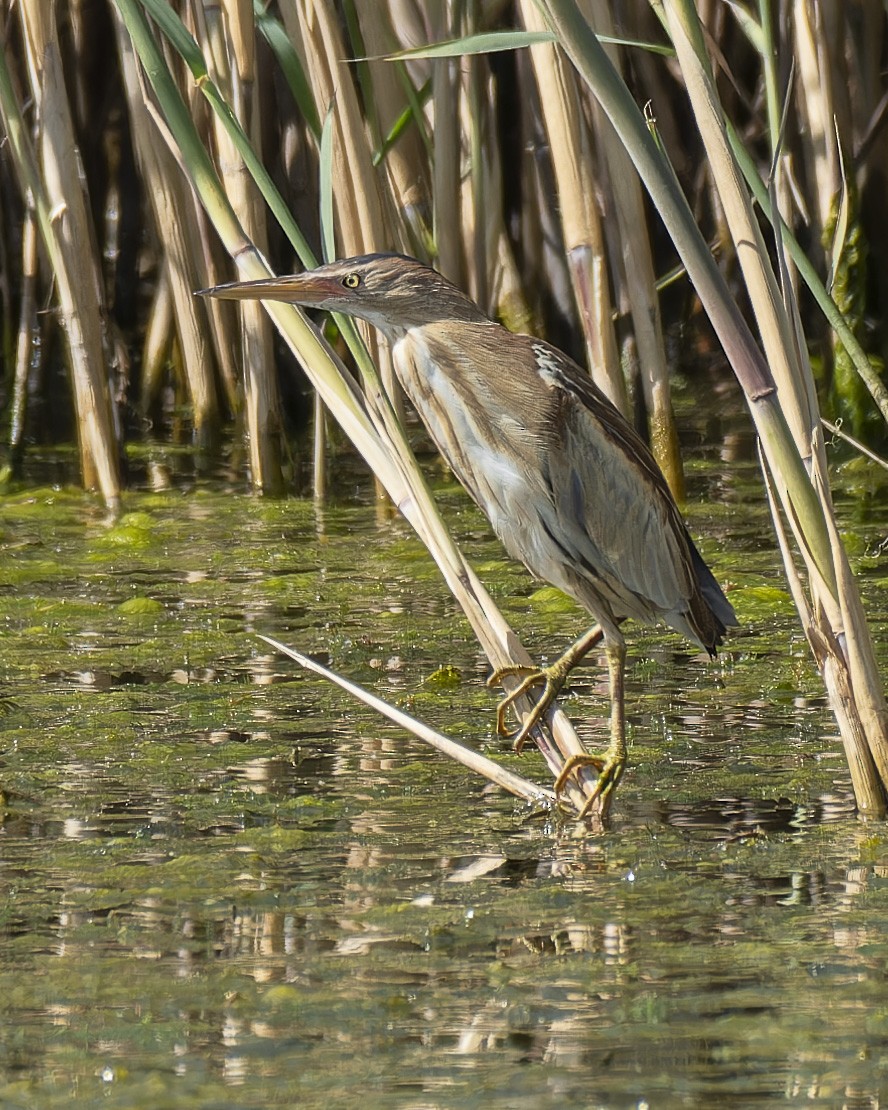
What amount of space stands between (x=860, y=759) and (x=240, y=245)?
4.38 ft

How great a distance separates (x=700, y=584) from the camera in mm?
3299

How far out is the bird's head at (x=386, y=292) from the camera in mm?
2998

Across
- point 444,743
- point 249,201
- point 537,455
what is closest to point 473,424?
point 537,455

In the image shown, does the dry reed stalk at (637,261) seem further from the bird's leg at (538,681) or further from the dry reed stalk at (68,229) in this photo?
the bird's leg at (538,681)

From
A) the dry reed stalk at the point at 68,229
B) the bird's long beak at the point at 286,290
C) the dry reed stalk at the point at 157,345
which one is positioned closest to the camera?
the bird's long beak at the point at 286,290

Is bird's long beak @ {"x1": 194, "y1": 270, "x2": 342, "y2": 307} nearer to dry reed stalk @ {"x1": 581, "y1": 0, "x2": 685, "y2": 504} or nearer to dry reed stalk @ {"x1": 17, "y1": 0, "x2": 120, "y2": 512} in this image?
dry reed stalk @ {"x1": 581, "y1": 0, "x2": 685, "y2": 504}

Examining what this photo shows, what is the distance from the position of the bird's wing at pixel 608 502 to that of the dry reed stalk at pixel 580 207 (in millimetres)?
1015

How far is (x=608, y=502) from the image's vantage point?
3.19 meters

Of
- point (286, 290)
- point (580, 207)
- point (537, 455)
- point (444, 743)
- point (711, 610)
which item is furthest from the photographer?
point (580, 207)

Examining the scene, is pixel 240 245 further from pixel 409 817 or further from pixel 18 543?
pixel 18 543

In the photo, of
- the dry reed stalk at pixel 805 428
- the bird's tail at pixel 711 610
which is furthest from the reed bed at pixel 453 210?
the bird's tail at pixel 711 610

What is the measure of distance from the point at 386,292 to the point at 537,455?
39 centimetres

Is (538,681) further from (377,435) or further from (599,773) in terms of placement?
(377,435)

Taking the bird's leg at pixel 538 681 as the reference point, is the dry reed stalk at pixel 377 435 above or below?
above
